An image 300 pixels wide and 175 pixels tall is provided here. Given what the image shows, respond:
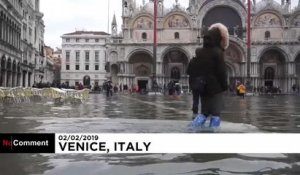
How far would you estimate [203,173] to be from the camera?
1891mm

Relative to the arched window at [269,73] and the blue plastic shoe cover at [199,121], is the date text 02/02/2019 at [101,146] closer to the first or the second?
the blue plastic shoe cover at [199,121]

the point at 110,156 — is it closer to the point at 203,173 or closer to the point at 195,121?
the point at 203,173

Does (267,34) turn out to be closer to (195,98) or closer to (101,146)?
(195,98)

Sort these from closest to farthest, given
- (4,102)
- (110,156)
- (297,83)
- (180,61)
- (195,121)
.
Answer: (110,156) < (195,121) < (4,102) < (297,83) < (180,61)

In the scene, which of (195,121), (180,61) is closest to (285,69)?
(180,61)

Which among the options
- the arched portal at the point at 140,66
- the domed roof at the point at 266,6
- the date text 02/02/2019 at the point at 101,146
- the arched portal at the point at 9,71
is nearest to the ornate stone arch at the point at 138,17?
the arched portal at the point at 140,66

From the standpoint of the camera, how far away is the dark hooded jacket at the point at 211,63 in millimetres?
2574

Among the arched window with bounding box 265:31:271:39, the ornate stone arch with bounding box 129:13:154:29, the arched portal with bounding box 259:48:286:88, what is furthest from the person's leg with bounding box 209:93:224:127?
the ornate stone arch with bounding box 129:13:154:29

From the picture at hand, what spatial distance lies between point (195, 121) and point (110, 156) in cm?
113
